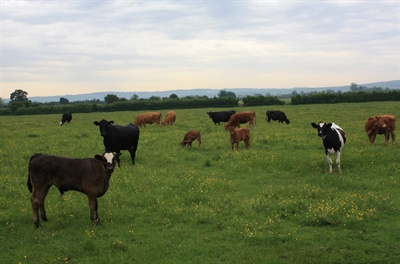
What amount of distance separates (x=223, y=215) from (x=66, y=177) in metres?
3.89

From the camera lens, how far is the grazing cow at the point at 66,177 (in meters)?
8.66

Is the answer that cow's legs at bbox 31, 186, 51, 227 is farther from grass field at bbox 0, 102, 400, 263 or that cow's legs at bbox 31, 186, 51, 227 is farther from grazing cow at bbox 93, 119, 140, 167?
grazing cow at bbox 93, 119, 140, 167

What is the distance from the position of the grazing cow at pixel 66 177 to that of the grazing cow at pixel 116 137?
20.8 ft

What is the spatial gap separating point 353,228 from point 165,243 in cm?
422

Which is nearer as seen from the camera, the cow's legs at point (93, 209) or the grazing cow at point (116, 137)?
the cow's legs at point (93, 209)

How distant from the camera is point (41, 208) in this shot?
29.5ft

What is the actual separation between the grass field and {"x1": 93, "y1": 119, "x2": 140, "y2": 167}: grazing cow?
944 mm

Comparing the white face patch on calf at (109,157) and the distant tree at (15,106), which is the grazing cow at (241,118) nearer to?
the white face patch on calf at (109,157)

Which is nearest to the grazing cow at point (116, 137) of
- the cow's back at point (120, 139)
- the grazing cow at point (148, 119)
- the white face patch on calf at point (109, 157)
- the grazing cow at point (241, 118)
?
the cow's back at point (120, 139)

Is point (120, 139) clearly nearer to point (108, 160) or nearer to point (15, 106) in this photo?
point (108, 160)

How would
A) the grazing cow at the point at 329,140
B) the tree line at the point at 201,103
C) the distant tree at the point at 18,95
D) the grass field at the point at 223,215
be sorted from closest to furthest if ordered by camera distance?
the grass field at the point at 223,215 → the grazing cow at the point at 329,140 → the tree line at the point at 201,103 → the distant tree at the point at 18,95

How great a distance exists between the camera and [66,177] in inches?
344

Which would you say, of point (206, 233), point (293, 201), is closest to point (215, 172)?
point (293, 201)

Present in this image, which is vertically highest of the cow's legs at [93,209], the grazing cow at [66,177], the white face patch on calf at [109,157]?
the white face patch on calf at [109,157]
